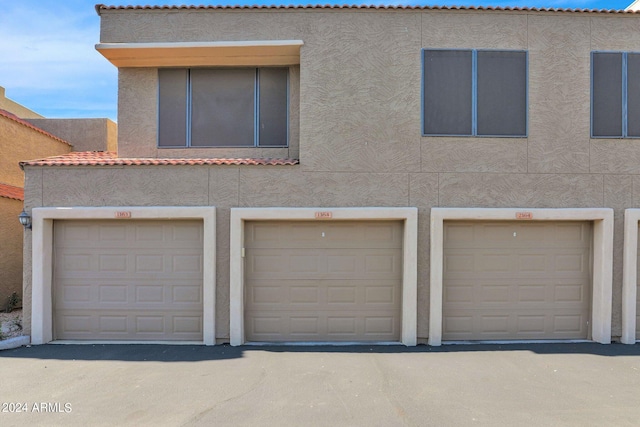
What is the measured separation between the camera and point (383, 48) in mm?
6934

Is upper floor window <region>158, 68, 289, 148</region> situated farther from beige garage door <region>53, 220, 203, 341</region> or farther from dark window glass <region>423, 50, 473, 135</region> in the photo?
dark window glass <region>423, 50, 473, 135</region>

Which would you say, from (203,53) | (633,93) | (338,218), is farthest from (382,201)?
(633,93)

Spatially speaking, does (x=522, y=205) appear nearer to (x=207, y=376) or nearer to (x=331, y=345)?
(x=331, y=345)

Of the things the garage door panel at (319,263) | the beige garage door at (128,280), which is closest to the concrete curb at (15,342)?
the beige garage door at (128,280)

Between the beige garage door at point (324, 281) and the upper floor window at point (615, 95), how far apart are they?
4.34 meters

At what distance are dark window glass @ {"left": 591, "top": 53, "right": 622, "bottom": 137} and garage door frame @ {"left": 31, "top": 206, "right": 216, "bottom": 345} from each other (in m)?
7.38

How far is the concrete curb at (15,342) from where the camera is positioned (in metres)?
6.49

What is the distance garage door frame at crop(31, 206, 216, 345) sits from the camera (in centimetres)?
678

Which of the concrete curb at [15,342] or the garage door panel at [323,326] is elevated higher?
the garage door panel at [323,326]

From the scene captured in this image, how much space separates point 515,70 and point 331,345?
20.1 feet

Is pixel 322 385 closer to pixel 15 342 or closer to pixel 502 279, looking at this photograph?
pixel 502 279

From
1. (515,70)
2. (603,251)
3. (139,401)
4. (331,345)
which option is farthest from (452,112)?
(139,401)

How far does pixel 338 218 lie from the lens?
22.4 feet

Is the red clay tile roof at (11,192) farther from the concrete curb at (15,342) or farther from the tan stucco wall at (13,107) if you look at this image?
the tan stucco wall at (13,107)
